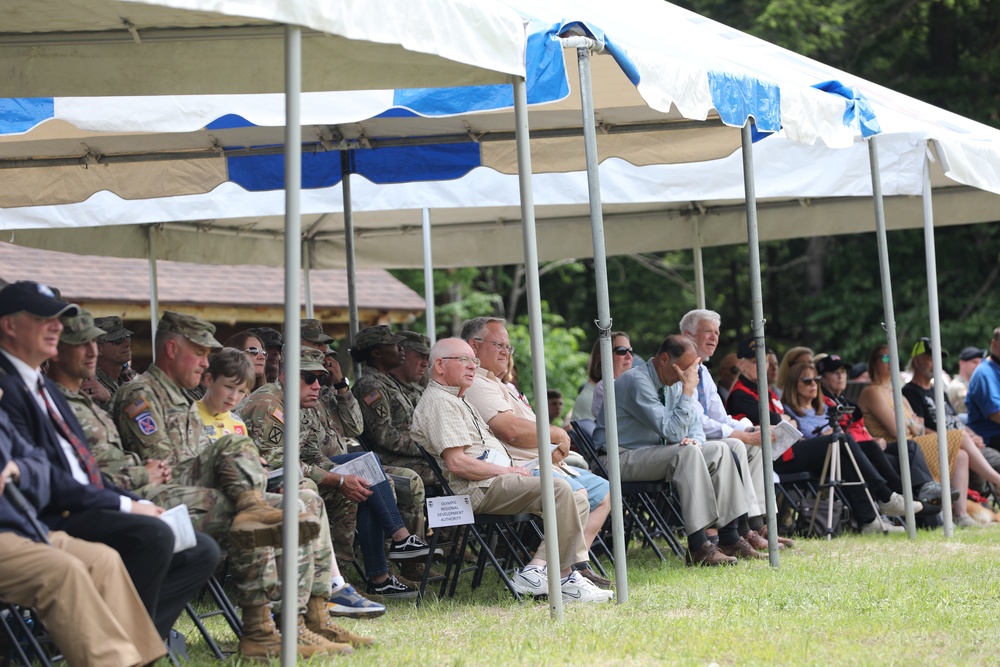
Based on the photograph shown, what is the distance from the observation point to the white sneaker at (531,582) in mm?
6574

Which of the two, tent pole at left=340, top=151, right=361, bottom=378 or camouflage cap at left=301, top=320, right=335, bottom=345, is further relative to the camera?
tent pole at left=340, top=151, right=361, bottom=378

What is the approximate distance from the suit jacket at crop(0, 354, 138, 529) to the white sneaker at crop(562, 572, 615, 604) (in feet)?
8.64

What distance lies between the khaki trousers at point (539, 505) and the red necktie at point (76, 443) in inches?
93.6

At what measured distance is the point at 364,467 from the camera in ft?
22.1

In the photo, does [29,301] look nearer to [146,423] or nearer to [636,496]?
[146,423]

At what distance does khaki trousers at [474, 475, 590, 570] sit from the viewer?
6500 millimetres

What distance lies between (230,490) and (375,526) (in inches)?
77.7

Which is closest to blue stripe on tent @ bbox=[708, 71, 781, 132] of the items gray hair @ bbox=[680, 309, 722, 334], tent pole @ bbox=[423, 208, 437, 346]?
gray hair @ bbox=[680, 309, 722, 334]

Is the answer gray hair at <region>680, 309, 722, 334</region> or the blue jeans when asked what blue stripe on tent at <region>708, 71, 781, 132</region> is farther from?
the blue jeans

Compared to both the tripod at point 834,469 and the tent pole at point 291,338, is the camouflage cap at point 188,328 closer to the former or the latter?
the tent pole at point 291,338

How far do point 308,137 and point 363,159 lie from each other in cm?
65

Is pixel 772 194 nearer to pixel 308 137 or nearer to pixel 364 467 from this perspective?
pixel 308 137

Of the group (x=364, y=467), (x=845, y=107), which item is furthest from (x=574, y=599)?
(x=845, y=107)

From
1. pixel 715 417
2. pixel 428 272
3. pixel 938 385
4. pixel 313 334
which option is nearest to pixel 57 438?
pixel 313 334
